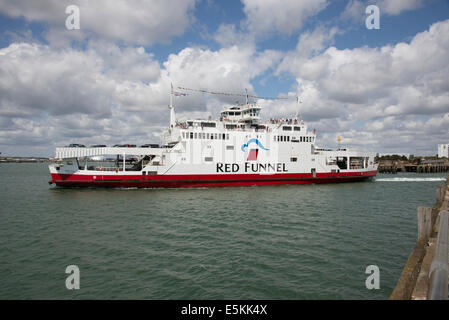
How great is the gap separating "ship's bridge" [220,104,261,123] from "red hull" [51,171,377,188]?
687 centimetres

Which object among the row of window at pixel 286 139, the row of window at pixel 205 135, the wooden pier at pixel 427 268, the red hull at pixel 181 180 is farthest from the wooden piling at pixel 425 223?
the row of window at pixel 286 139

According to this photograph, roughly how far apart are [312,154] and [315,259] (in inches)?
877

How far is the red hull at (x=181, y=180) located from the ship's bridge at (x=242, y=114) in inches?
271

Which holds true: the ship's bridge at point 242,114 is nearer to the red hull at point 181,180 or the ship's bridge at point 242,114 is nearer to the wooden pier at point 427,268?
the red hull at point 181,180

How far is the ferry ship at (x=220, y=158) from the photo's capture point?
23.8 metres

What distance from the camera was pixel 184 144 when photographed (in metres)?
25.1

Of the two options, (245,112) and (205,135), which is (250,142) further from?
(245,112)

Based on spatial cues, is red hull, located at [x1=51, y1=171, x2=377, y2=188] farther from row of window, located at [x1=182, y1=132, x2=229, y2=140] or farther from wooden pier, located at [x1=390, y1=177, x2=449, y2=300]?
wooden pier, located at [x1=390, y1=177, x2=449, y2=300]

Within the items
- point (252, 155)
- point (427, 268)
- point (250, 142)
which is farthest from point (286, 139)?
point (427, 268)

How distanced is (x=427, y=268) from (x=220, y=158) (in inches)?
851

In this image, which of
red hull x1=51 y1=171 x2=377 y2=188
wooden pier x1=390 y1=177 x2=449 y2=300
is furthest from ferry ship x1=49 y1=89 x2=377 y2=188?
wooden pier x1=390 y1=177 x2=449 y2=300

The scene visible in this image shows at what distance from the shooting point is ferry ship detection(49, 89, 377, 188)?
23812 millimetres

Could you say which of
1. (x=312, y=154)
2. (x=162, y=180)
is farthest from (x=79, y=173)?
(x=312, y=154)
